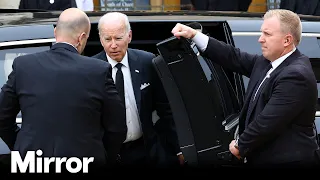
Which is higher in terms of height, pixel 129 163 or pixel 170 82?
pixel 170 82

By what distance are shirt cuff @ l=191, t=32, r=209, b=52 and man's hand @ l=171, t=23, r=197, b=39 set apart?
0.03m

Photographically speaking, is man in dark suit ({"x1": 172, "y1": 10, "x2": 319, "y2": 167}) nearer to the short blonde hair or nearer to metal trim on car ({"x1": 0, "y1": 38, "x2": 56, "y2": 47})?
the short blonde hair

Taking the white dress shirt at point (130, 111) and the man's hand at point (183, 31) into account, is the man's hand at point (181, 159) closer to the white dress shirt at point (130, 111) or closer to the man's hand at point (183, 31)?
the white dress shirt at point (130, 111)

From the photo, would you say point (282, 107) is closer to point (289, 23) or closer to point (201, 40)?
point (289, 23)

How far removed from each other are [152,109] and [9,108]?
1060 millimetres

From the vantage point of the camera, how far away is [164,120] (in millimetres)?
4594

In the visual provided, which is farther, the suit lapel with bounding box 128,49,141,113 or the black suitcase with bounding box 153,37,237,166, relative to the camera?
the suit lapel with bounding box 128,49,141,113

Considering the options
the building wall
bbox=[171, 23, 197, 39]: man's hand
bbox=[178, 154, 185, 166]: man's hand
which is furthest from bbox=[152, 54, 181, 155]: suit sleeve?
the building wall

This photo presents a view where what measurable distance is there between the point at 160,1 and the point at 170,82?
6488mm

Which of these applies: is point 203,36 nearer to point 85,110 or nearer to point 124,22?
point 124,22

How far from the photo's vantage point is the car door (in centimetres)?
433

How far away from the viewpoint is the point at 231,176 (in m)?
3.60

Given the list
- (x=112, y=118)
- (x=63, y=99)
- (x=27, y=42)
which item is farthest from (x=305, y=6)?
(x=63, y=99)

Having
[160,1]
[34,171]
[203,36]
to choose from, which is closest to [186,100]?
[203,36]
